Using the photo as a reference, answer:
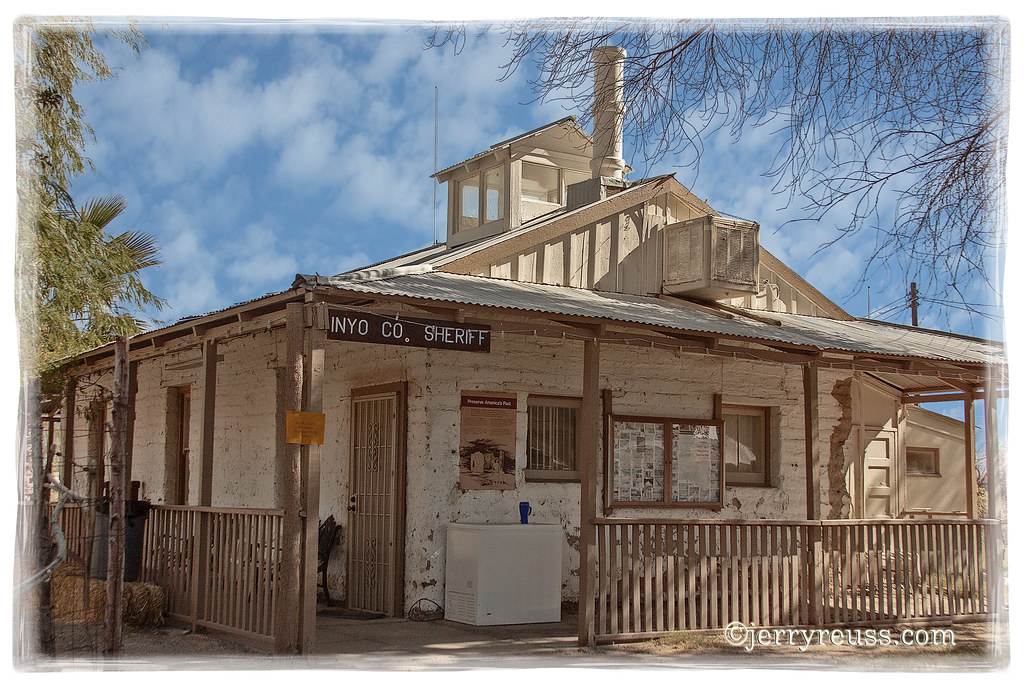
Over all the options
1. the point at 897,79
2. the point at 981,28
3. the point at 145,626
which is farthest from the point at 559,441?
the point at 981,28

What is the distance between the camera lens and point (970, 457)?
45.5 feet

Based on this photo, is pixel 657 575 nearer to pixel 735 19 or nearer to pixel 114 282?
pixel 735 19

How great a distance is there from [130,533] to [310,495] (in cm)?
381

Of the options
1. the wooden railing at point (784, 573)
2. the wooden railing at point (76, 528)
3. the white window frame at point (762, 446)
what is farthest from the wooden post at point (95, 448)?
the white window frame at point (762, 446)

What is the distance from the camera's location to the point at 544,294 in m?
10.9

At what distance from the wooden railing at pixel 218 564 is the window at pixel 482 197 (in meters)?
6.40

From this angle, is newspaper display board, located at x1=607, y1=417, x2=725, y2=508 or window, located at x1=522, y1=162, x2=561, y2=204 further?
window, located at x1=522, y1=162, x2=561, y2=204

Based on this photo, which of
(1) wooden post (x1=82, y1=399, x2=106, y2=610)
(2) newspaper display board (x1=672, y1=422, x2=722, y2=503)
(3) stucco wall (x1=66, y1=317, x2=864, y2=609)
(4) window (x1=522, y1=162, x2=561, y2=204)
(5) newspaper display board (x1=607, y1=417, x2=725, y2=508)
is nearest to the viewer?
(3) stucco wall (x1=66, y1=317, x2=864, y2=609)

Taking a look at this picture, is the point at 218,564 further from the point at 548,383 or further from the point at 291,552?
the point at 548,383

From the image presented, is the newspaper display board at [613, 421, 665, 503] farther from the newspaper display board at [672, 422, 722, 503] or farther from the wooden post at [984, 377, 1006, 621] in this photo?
the wooden post at [984, 377, 1006, 621]

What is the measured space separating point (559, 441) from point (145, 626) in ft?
14.8

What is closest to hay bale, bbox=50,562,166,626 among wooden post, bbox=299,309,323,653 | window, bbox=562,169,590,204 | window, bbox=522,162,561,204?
wooden post, bbox=299,309,323,653

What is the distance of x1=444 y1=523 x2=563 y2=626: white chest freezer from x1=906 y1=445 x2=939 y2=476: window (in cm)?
772

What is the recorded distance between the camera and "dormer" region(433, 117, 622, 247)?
47.9 feet
